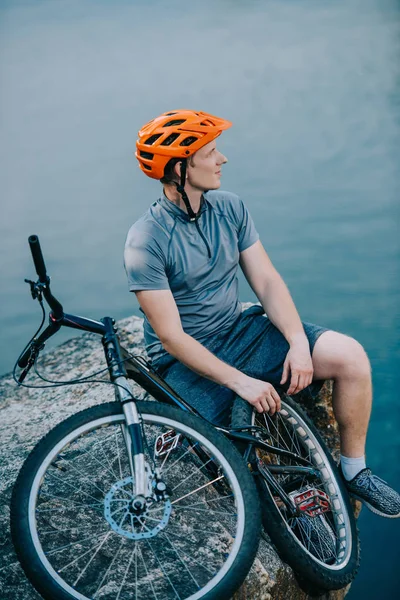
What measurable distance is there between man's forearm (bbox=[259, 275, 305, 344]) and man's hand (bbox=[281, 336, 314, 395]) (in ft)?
0.13

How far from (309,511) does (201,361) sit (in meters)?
0.79

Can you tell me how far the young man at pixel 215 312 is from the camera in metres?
2.71

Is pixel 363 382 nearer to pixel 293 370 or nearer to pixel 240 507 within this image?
pixel 293 370

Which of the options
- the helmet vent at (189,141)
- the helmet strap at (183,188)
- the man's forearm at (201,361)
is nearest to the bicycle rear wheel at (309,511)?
the man's forearm at (201,361)

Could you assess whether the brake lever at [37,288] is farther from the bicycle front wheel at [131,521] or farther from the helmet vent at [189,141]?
the helmet vent at [189,141]

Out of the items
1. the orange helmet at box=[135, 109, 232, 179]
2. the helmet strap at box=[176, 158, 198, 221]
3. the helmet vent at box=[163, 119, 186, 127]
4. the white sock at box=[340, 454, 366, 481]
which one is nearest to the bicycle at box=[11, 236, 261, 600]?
the white sock at box=[340, 454, 366, 481]

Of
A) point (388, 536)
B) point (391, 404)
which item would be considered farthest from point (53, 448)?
point (391, 404)

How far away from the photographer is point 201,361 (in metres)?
2.69

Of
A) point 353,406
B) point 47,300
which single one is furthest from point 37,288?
point 353,406

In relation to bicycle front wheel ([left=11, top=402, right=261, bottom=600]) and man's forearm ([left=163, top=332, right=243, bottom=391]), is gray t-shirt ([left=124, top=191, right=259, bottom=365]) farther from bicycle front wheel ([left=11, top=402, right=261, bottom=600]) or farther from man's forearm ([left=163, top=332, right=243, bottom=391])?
bicycle front wheel ([left=11, top=402, right=261, bottom=600])

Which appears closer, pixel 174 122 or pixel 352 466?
pixel 174 122

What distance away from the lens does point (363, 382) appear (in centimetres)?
285

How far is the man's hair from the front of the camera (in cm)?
288

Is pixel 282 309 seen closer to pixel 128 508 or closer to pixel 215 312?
pixel 215 312
